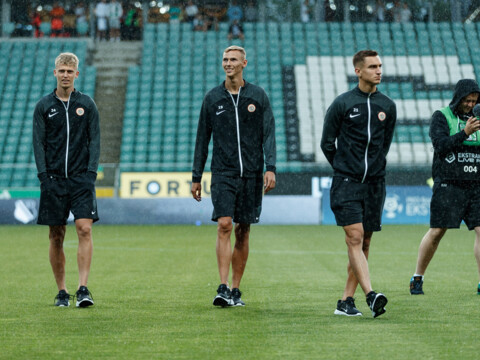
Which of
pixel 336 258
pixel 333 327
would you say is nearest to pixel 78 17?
pixel 336 258

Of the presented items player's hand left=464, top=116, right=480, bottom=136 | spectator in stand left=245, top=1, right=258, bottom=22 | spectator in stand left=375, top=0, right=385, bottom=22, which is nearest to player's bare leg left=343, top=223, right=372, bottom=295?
player's hand left=464, top=116, right=480, bottom=136

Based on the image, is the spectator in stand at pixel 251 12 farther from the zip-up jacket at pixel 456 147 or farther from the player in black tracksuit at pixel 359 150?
the player in black tracksuit at pixel 359 150

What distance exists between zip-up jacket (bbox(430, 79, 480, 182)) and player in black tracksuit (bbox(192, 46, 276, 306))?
1.57 metres

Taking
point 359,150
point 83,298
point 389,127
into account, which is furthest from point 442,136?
point 83,298

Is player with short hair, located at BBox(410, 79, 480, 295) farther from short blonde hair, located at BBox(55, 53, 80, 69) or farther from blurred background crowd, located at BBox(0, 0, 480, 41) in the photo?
blurred background crowd, located at BBox(0, 0, 480, 41)

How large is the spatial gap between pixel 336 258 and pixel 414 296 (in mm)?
4786

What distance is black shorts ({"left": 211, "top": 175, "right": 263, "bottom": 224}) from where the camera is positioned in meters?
7.61

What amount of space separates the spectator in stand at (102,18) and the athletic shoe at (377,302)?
84.3 ft

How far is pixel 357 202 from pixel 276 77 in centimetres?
2413

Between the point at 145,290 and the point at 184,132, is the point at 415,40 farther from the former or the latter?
the point at 145,290

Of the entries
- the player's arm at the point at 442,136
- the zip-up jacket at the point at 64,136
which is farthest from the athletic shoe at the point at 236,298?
the player's arm at the point at 442,136

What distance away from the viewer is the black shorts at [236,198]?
7.61 metres

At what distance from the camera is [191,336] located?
5.89 m

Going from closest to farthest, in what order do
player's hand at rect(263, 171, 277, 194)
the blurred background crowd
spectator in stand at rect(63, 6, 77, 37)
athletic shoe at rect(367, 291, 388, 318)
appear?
athletic shoe at rect(367, 291, 388, 318) < player's hand at rect(263, 171, 277, 194) < the blurred background crowd < spectator in stand at rect(63, 6, 77, 37)
